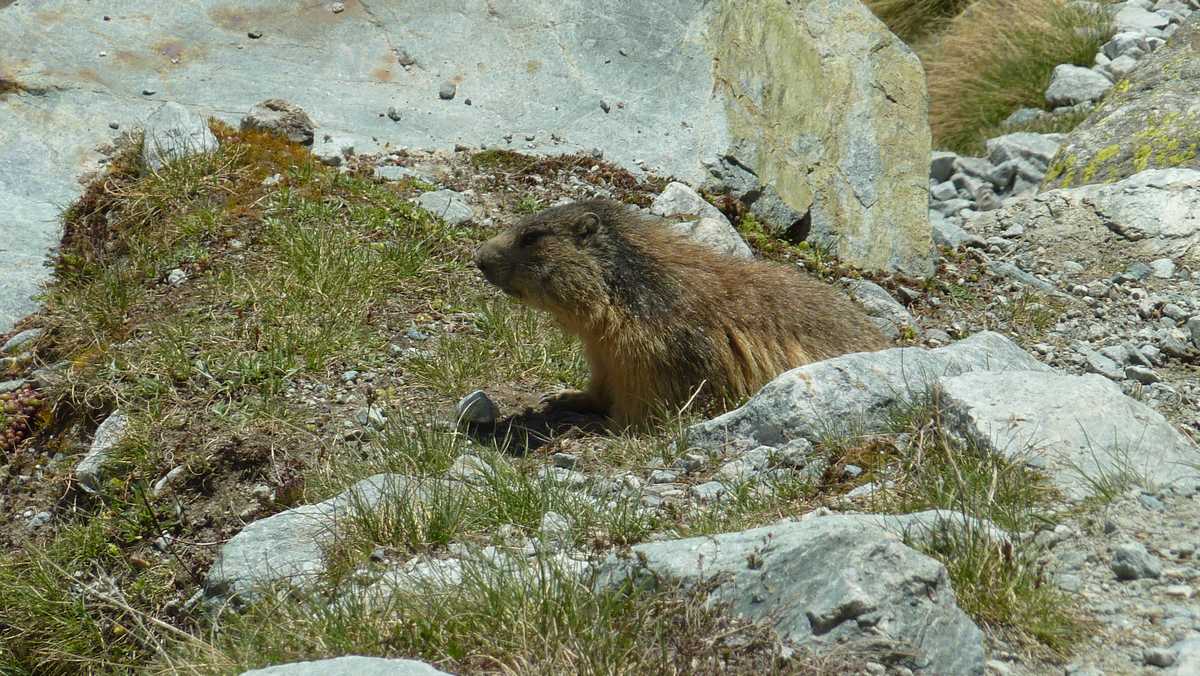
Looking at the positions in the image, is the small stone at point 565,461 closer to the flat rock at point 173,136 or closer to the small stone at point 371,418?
the small stone at point 371,418

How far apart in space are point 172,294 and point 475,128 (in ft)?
11.2

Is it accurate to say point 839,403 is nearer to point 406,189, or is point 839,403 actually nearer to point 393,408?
point 393,408

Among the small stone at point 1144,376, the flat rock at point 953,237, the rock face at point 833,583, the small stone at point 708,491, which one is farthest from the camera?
the flat rock at point 953,237

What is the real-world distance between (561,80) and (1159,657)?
8.79 meters

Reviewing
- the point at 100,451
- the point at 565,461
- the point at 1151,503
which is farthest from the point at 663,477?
the point at 100,451

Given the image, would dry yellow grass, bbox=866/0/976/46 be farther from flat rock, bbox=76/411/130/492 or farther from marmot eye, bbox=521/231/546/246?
flat rock, bbox=76/411/130/492

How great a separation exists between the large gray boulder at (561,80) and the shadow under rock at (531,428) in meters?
3.88

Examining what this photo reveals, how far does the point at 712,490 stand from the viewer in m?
5.91

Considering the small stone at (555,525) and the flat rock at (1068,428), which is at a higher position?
the flat rock at (1068,428)

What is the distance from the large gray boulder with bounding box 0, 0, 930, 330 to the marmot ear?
344 centimetres

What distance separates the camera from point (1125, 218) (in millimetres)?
10867

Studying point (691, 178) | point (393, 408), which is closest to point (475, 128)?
point (691, 178)

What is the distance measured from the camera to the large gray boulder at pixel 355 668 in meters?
3.84

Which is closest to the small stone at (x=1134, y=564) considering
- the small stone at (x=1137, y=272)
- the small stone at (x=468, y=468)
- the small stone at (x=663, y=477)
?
the small stone at (x=663, y=477)
